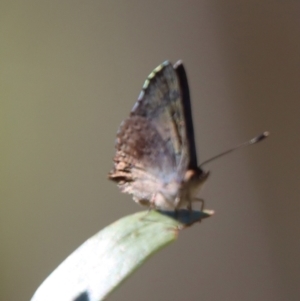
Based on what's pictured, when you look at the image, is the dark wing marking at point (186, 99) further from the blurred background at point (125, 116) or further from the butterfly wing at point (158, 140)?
the blurred background at point (125, 116)

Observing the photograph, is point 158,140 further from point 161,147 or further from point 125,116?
point 125,116

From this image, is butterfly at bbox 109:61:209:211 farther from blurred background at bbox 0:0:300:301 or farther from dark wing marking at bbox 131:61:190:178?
blurred background at bbox 0:0:300:301

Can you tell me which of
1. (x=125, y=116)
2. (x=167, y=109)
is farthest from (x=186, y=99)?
(x=125, y=116)

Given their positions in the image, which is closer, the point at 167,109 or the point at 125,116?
the point at 167,109

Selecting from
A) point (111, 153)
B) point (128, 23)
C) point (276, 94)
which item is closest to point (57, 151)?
point (111, 153)

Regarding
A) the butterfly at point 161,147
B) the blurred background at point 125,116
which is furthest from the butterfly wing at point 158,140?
the blurred background at point 125,116
